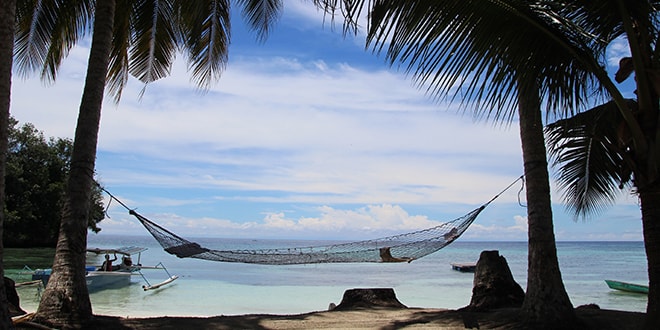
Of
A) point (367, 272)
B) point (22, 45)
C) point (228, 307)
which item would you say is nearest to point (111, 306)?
point (228, 307)

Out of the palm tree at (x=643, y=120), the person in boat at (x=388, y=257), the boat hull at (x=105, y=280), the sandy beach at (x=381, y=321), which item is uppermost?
the palm tree at (x=643, y=120)

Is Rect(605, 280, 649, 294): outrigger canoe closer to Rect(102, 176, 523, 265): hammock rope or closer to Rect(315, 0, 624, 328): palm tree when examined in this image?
Rect(102, 176, 523, 265): hammock rope

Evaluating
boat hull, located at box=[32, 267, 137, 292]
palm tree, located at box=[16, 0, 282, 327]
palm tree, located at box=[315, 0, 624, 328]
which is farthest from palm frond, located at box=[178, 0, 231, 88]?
boat hull, located at box=[32, 267, 137, 292]

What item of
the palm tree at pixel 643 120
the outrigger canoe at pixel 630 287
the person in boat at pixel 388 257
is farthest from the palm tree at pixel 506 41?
the outrigger canoe at pixel 630 287

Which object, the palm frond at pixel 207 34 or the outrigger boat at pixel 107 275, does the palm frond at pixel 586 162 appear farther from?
the outrigger boat at pixel 107 275

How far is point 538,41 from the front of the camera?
2389mm

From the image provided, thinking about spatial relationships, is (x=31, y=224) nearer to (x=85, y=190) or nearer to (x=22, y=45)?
(x=22, y=45)

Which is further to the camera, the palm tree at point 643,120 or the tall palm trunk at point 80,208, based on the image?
the tall palm trunk at point 80,208

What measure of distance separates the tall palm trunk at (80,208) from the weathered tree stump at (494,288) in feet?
10.9

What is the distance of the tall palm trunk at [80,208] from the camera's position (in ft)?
11.8

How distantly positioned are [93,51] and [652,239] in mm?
3985

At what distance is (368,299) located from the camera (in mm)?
5129

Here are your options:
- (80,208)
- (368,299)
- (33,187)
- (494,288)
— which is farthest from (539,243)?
(33,187)

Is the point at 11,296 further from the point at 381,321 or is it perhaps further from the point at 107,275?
the point at 107,275
